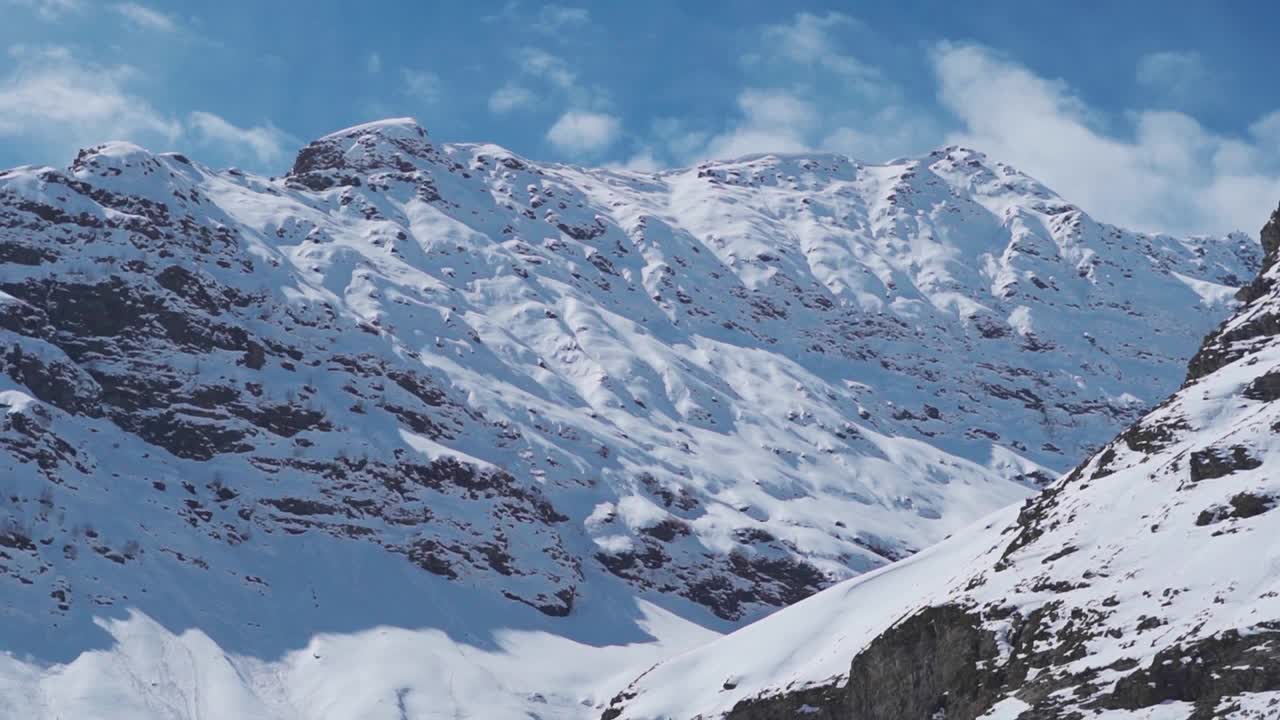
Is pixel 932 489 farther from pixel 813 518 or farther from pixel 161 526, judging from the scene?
pixel 161 526

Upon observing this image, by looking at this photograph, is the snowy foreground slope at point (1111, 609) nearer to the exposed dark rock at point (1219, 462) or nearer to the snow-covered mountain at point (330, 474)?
the exposed dark rock at point (1219, 462)

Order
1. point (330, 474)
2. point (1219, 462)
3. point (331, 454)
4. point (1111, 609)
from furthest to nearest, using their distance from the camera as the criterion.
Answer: point (331, 454), point (330, 474), point (1219, 462), point (1111, 609)

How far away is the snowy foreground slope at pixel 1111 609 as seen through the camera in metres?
35.4

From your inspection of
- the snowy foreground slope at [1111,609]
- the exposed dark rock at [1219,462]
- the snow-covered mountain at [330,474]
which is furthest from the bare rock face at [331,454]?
the exposed dark rock at [1219,462]

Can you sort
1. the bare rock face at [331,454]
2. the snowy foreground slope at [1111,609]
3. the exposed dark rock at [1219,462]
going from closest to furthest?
the snowy foreground slope at [1111,609] → the exposed dark rock at [1219,462] → the bare rock face at [331,454]

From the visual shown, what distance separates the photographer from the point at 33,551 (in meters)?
117

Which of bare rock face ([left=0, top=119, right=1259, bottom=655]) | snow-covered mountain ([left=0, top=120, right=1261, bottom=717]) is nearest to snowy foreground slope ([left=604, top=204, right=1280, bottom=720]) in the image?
Answer: snow-covered mountain ([left=0, top=120, right=1261, bottom=717])

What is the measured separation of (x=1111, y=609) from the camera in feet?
131

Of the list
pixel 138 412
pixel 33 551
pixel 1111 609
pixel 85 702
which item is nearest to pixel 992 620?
pixel 1111 609

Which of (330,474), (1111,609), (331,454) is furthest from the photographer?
(331,454)

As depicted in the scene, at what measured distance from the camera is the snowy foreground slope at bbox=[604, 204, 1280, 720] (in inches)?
1393

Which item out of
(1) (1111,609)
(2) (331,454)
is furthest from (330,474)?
(1) (1111,609)

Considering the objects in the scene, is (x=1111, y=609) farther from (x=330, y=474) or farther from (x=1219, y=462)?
(x=330, y=474)

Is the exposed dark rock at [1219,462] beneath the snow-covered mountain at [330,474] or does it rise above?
beneath
